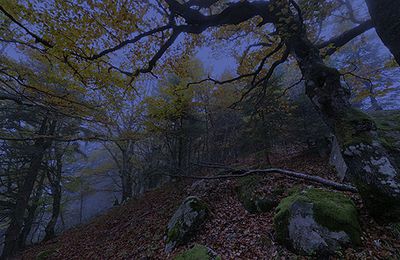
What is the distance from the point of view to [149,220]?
26.5ft

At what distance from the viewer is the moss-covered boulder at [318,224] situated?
3311 millimetres

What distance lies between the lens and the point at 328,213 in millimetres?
3666

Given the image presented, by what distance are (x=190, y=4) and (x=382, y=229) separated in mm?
5956

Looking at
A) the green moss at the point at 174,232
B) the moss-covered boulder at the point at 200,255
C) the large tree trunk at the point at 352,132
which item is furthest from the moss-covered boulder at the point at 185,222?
the large tree trunk at the point at 352,132

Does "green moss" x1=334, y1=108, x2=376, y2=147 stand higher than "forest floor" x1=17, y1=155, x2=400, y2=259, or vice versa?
"green moss" x1=334, y1=108, x2=376, y2=147

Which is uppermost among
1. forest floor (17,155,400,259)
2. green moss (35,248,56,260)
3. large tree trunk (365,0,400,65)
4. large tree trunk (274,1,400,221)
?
large tree trunk (365,0,400,65)

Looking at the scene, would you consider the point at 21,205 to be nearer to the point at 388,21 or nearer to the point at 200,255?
the point at 200,255

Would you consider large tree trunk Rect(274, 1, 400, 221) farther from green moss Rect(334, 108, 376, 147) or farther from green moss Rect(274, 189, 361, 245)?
green moss Rect(274, 189, 361, 245)

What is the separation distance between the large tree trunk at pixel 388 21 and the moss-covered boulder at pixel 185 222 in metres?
5.64

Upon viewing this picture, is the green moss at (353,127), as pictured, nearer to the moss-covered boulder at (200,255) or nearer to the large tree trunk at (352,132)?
the large tree trunk at (352,132)

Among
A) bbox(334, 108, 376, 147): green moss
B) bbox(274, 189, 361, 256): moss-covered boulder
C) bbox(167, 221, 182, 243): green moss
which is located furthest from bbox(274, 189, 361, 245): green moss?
bbox(167, 221, 182, 243): green moss

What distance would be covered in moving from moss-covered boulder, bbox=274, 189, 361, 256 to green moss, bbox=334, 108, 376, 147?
1289mm

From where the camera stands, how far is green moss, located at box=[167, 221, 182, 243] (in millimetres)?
5539

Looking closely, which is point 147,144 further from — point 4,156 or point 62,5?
point 62,5
